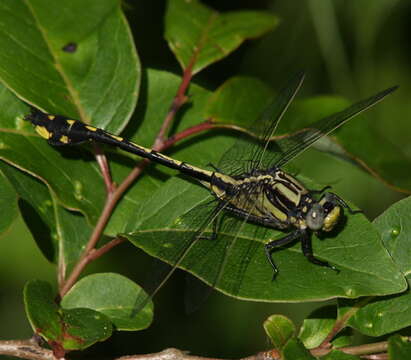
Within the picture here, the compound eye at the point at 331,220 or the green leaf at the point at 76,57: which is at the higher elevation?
the green leaf at the point at 76,57

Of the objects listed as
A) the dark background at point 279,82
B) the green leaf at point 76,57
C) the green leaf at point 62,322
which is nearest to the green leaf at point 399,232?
the green leaf at point 62,322

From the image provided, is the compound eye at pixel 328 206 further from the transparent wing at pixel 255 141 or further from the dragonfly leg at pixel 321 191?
the transparent wing at pixel 255 141

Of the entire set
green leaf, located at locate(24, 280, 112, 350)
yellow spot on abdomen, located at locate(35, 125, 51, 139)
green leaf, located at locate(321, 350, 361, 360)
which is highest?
yellow spot on abdomen, located at locate(35, 125, 51, 139)

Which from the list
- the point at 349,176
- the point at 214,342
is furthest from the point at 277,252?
the point at 349,176

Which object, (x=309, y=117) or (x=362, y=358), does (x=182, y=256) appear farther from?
(x=309, y=117)

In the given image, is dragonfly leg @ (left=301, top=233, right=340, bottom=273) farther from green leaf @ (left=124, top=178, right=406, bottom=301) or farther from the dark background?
the dark background

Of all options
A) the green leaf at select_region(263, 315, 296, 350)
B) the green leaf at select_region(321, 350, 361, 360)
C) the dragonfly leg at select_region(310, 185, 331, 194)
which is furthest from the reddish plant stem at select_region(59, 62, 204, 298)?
the green leaf at select_region(321, 350, 361, 360)

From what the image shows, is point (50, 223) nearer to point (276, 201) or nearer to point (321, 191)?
point (276, 201)
